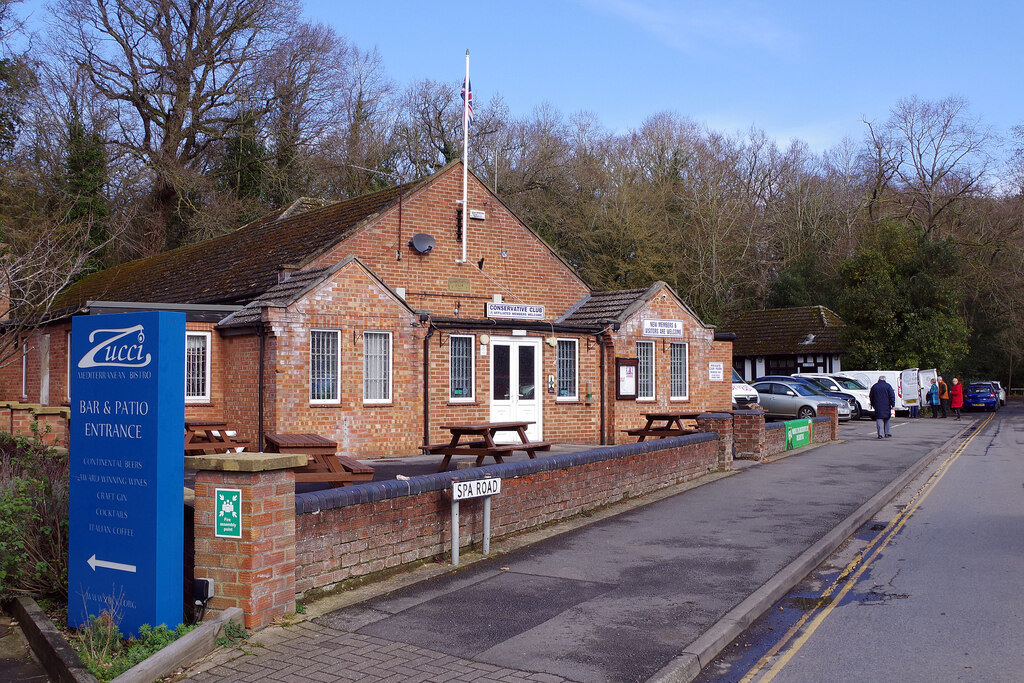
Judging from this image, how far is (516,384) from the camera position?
18.7 m

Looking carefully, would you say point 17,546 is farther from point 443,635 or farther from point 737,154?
point 737,154

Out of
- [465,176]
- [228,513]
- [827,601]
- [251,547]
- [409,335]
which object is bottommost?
[827,601]

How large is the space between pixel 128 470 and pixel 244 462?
32.2 inches

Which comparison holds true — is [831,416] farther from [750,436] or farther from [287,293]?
[287,293]

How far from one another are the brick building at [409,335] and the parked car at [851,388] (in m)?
12.8

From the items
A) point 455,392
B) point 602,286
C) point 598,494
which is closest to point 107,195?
point 602,286

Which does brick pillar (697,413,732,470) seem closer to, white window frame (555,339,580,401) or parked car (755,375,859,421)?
white window frame (555,339,580,401)

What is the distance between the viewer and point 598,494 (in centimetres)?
1160

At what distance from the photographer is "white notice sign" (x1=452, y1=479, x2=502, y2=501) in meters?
8.46

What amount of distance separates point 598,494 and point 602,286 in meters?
27.5

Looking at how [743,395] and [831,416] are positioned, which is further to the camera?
[743,395]

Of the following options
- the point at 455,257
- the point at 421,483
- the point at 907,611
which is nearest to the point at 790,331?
the point at 455,257

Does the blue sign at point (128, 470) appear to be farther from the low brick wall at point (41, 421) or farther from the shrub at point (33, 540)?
the low brick wall at point (41, 421)

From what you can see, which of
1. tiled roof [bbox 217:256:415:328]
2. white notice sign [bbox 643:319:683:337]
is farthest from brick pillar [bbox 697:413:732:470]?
tiled roof [bbox 217:256:415:328]
